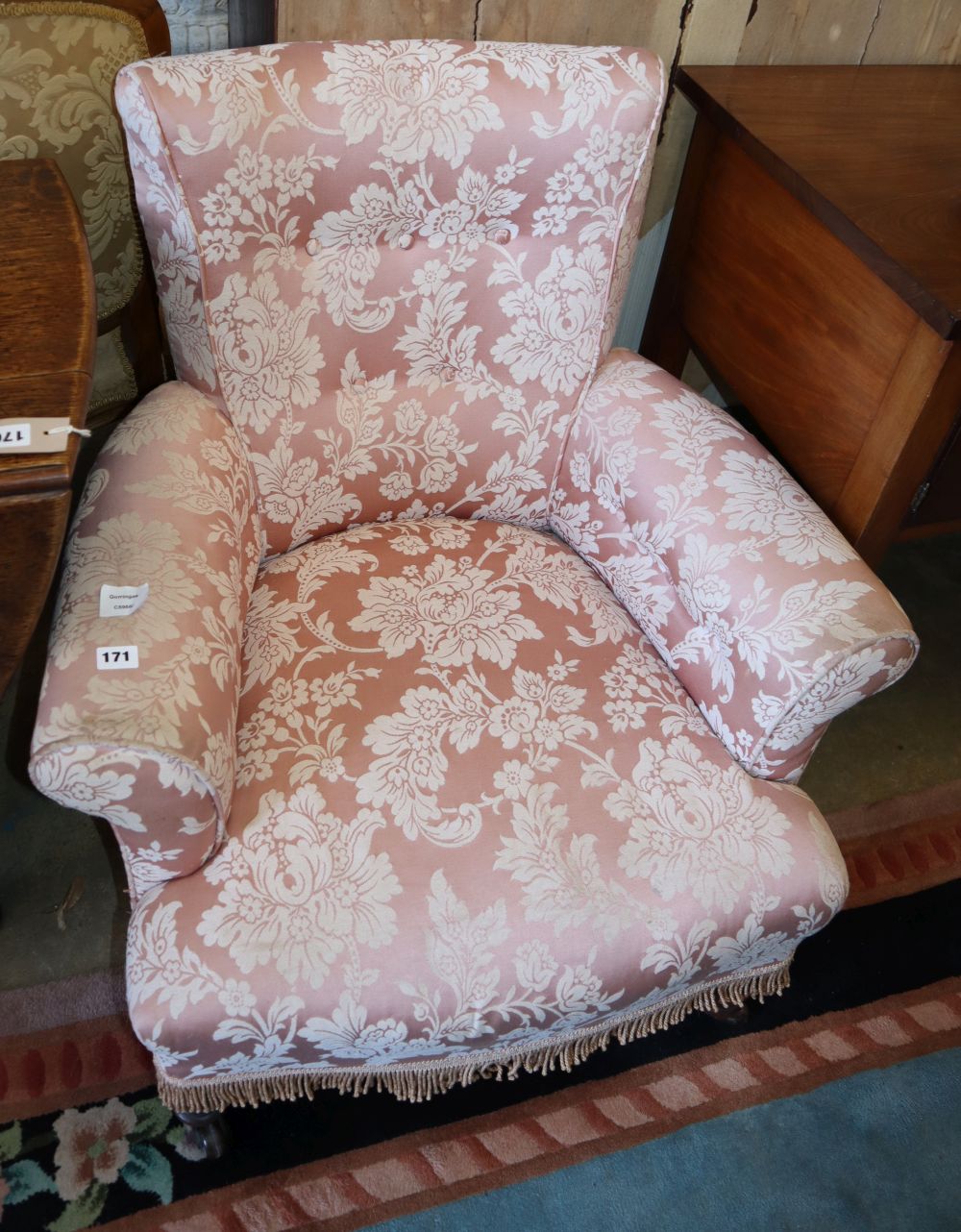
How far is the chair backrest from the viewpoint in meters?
0.91

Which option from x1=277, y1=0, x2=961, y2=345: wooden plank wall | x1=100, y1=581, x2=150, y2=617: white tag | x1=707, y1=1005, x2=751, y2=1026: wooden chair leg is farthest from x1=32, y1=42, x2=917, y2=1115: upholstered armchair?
x1=277, y1=0, x2=961, y2=345: wooden plank wall

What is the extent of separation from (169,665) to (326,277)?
43 centimetres

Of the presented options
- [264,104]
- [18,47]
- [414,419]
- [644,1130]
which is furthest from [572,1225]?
[18,47]

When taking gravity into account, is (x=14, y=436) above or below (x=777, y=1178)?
above

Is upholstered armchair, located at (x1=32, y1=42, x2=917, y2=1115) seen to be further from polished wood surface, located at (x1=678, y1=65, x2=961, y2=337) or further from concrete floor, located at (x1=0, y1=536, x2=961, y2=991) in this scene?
concrete floor, located at (x1=0, y1=536, x2=961, y2=991)

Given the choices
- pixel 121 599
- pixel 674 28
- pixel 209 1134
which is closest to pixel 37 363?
pixel 121 599

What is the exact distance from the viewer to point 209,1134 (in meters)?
1.03

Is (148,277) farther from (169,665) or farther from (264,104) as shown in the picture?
(169,665)

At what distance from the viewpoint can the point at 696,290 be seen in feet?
4.65

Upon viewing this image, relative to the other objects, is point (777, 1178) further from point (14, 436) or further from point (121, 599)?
point (14, 436)

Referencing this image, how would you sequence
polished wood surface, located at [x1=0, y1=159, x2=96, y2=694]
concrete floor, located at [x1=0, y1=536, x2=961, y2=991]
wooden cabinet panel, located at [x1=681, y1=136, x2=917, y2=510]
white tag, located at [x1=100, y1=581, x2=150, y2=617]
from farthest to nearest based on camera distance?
concrete floor, located at [x1=0, y1=536, x2=961, y2=991] < wooden cabinet panel, located at [x1=681, y1=136, x2=917, y2=510] < white tag, located at [x1=100, y1=581, x2=150, y2=617] < polished wood surface, located at [x1=0, y1=159, x2=96, y2=694]

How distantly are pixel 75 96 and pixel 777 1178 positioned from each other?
4.43 ft

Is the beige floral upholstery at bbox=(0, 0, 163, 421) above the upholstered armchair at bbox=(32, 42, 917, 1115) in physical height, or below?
above

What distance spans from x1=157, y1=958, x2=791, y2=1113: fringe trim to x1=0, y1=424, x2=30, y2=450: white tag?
55 cm
